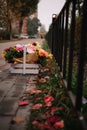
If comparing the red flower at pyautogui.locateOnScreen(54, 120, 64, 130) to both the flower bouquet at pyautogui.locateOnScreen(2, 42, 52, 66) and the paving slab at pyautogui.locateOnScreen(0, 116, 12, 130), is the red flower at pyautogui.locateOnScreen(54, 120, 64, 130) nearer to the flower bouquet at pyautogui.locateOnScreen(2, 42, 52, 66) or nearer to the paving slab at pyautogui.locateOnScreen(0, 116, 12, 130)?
the paving slab at pyautogui.locateOnScreen(0, 116, 12, 130)

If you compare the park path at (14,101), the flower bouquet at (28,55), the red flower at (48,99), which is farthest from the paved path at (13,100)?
the flower bouquet at (28,55)

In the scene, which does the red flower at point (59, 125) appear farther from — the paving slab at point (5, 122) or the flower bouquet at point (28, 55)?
the flower bouquet at point (28, 55)

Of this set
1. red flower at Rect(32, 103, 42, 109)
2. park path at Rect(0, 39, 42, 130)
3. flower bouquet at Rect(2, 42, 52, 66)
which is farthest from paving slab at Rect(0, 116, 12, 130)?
flower bouquet at Rect(2, 42, 52, 66)

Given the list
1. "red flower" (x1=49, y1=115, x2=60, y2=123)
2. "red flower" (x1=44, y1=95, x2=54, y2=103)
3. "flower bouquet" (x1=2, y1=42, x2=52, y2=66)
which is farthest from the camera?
"flower bouquet" (x1=2, y1=42, x2=52, y2=66)

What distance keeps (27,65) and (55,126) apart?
3562mm

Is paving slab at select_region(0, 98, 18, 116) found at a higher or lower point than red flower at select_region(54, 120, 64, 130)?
lower

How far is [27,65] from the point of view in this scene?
6074mm

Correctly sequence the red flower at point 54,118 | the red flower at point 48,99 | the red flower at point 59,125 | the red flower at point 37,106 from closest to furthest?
the red flower at point 59,125 < the red flower at point 54,118 < the red flower at point 37,106 < the red flower at point 48,99

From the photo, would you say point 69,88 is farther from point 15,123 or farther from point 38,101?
point 15,123

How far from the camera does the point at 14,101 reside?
12.0 feet

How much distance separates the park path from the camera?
9.13 ft

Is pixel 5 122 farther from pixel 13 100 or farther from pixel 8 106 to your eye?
pixel 13 100

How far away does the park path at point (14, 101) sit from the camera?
2.78 meters

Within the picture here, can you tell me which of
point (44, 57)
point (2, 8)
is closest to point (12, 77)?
point (44, 57)
